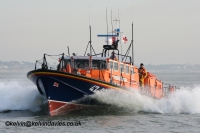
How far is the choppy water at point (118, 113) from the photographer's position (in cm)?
1711

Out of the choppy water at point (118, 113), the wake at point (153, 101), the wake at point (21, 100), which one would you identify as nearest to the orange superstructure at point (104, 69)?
the wake at point (153, 101)

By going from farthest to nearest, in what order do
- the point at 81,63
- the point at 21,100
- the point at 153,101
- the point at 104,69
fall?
the point at 21,100 < the point at 153,101 < the point at 81,63 < the point at 104,69

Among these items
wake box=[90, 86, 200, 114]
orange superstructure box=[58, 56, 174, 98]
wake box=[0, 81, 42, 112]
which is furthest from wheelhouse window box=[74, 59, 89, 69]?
wake box=[0, 81, 42, 112]

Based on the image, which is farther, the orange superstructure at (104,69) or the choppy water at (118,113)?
the orange superstructure at (104,69)

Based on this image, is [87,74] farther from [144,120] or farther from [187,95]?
[187,95]

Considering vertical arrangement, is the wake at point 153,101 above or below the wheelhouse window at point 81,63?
below

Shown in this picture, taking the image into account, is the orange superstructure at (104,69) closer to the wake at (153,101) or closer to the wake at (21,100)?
the wake at (153,101)

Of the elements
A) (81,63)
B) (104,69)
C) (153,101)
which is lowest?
(153,101)

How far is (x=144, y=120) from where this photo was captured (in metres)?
19.3

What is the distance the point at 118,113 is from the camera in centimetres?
2111

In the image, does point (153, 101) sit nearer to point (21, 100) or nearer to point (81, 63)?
point (81, 63)

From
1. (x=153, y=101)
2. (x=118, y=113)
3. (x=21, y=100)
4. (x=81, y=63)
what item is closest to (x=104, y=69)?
(x=81, y=63)

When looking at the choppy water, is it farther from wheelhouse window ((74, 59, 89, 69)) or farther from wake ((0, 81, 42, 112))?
wheelhouse window ((74, 59, 89, 69))

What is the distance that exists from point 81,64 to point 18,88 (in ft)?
20.0
